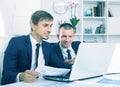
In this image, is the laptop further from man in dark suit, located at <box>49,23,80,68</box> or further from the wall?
the wall

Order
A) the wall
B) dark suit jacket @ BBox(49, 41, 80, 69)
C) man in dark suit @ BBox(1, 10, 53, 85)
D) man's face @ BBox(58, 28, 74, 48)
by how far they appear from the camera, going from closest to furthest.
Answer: man in dark suit @ BBox(1, 10, 53, 85) → dark suit jacket @ BBox(49, 41, 80, 69) → man's face @ BBox(58, 28, 74, 48) → the wall

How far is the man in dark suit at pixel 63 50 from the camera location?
221 cm

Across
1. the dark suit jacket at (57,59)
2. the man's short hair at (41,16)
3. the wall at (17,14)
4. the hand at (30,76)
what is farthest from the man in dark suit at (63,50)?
the wall at (17,14)

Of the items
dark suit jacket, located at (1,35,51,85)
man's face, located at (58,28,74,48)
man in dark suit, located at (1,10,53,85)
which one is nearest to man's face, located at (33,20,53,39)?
man in dark suit, located at (1,10,53,85)

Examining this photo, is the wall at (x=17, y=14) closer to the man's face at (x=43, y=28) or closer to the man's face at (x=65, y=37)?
the man's face at (x=65, y=37)

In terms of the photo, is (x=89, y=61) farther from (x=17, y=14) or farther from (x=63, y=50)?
(x=17, y=14)

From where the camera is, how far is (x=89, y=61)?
165cm

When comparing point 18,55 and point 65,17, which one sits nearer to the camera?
point 18,55

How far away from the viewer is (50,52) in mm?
2250

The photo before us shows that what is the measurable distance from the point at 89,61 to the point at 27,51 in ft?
2.09

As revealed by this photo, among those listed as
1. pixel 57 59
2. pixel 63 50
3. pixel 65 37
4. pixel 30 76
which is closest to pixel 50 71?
pixel 30 76

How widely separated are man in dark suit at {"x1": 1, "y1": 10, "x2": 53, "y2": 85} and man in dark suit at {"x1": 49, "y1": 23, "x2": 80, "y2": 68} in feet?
0.30

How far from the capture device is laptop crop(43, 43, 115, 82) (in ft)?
5.17

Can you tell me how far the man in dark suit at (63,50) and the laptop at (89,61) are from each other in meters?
0.36
